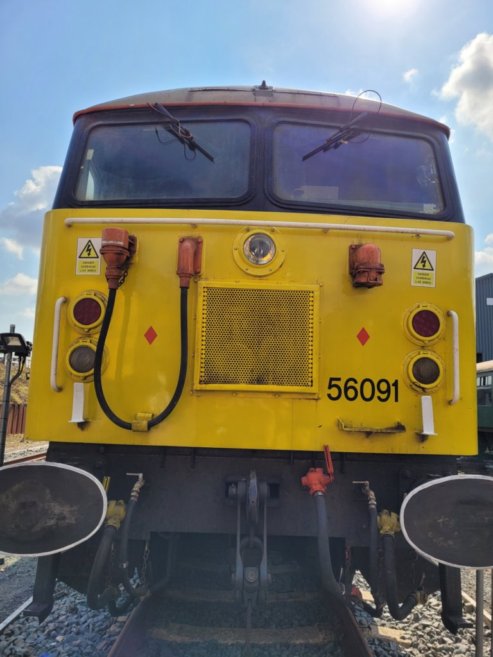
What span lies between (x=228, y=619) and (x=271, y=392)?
1778 millimetres

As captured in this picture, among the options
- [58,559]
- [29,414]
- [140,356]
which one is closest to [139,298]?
[140,356]

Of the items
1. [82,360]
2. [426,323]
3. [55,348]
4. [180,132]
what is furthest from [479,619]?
[180,132]

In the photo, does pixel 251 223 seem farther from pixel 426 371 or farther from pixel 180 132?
pixel 426 371

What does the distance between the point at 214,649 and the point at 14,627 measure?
1598 mm

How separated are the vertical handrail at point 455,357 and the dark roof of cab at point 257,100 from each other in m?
1.50

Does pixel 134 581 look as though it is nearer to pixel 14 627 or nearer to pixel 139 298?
pixel 14 627

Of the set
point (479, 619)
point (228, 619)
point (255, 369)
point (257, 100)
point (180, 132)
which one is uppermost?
point (257, 100)

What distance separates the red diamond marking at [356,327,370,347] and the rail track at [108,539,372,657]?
161 centimetres

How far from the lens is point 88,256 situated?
130 inches

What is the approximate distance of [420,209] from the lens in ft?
11.8

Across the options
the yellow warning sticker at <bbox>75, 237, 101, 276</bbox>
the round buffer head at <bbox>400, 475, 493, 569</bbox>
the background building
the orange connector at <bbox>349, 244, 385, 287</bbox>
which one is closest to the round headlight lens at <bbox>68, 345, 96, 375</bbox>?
the yellow warning sticker at <bbox>75, 237, 101, 276</bbox>

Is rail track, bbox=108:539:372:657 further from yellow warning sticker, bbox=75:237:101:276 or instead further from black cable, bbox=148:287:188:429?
yellow warning sticker, bbox=75:237:101:276

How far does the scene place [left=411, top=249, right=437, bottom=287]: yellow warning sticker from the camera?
330cm

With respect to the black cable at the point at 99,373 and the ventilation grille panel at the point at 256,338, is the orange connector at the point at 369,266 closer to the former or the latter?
the ventilation grille panel at the point at 256,338
